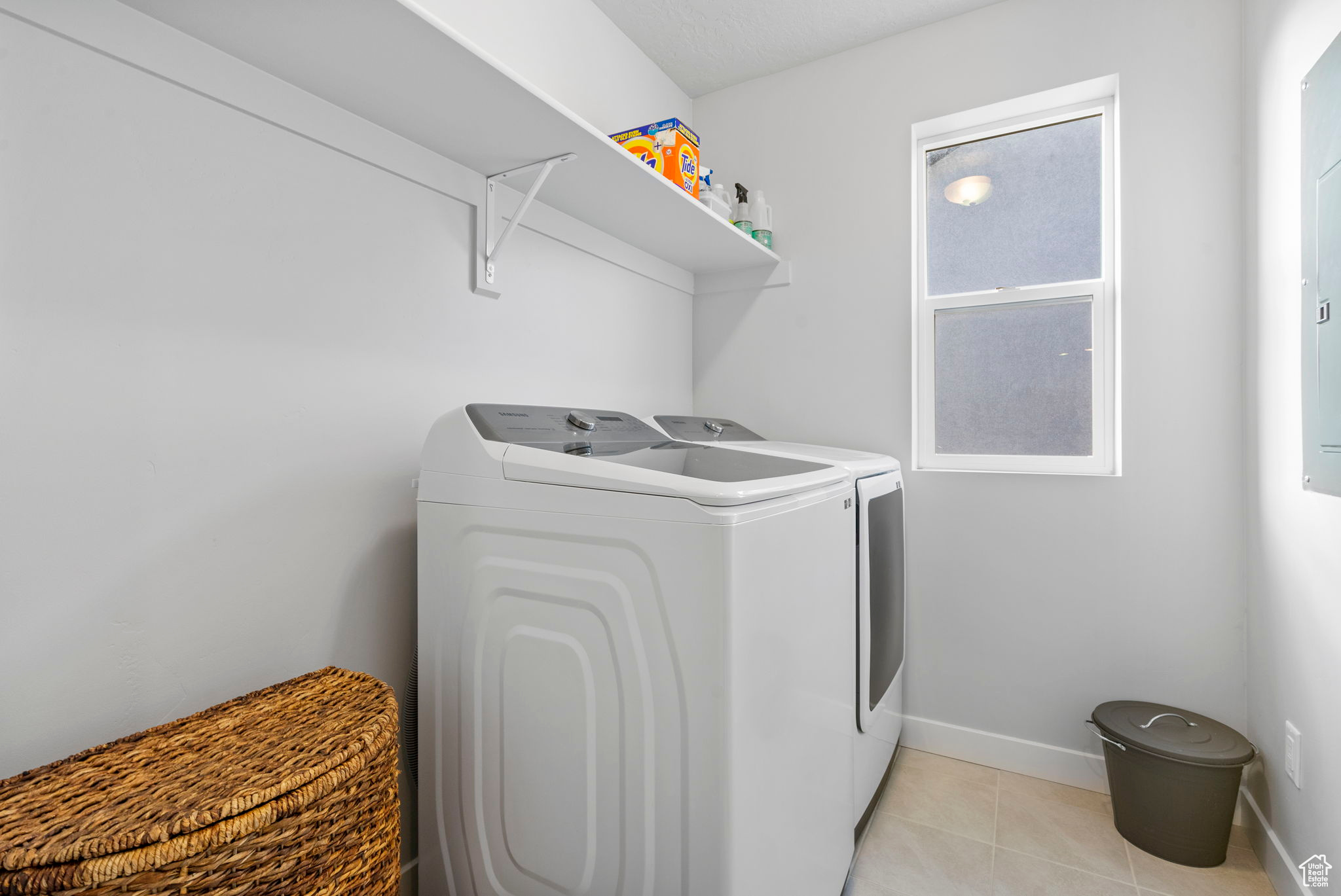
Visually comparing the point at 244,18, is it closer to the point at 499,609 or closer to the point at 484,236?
the point at 484,236

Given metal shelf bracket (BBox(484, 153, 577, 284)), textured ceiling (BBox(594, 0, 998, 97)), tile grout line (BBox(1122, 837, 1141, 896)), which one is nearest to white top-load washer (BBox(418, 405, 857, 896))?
metal shelf bracket (BBox(484, 153, 577, 284))

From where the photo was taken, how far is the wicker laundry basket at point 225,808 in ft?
2.11

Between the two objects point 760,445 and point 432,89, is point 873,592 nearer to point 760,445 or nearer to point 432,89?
point 760,445

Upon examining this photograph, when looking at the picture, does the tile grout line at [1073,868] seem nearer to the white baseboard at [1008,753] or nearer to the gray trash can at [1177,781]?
the gray trash can at [1177,781]

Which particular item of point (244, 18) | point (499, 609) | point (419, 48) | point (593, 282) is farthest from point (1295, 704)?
point (244, 18)

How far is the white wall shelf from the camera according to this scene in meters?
0.98

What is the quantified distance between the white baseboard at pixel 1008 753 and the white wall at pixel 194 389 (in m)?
1.69

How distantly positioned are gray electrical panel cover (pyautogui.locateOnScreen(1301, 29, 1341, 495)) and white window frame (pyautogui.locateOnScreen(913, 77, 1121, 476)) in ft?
1.93

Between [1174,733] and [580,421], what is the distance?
1.70m

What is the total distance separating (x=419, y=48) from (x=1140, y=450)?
206 centimetres

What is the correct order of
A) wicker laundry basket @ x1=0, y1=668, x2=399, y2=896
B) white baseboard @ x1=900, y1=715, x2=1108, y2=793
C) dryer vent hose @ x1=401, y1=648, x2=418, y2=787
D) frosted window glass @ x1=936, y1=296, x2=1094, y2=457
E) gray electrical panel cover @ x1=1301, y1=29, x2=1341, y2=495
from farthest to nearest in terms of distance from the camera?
frosted window glass @ x1=936, y1=296, x2=1094, y2=457, white baseboard @ x1=900, y1=715, x2=1108, y2=793, dryer vent hose @ x1=401, y1=648, x2=418, y2=787, gray electrical panel cover @ x1=1301, y1=29, x2=1341, y2=495, wicker laundry basket @ x1=0, y1=668, x2=399, y2=896

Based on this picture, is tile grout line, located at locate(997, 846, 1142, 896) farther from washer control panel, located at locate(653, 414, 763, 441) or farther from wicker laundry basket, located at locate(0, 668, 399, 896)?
wicker laundry basket, located at locate(0, 668, 399, 896)

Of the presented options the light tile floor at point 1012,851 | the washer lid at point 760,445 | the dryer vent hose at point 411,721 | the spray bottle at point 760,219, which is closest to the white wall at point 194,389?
the dryer vent hose at point 411,721

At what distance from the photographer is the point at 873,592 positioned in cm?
160
